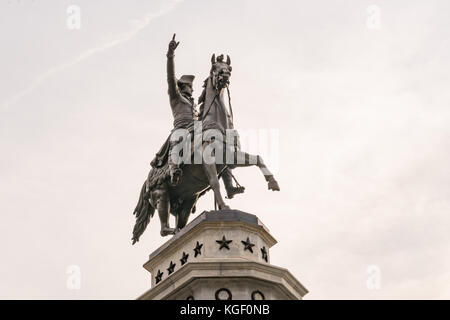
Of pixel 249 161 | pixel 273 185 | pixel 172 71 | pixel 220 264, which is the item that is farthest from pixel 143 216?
pixel 220 264

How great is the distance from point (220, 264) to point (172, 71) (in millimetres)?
7063

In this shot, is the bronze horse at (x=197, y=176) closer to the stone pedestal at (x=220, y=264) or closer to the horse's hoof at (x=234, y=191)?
the horse's hoof at (x=234, y=191)

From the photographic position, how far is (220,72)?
94.4 ft

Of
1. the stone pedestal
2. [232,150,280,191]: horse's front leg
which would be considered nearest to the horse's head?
[232,150,280,191]: horse's front leg

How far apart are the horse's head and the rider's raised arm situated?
119cm

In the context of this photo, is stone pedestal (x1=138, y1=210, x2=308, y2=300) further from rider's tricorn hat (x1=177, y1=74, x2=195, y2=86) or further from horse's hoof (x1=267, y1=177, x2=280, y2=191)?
rider's tricorn hat (x1=177, y1=74, x2=195, y2=86)

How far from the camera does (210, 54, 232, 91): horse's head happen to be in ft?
94.3

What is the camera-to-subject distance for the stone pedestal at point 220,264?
24.8 metres

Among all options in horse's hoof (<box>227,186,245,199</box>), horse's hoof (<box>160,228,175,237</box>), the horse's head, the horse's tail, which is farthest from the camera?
the horse's tail

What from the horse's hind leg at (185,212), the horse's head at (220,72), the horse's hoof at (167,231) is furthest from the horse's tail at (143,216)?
the horse's head at (220,72)

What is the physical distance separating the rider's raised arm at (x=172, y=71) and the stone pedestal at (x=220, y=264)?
4954 mm
